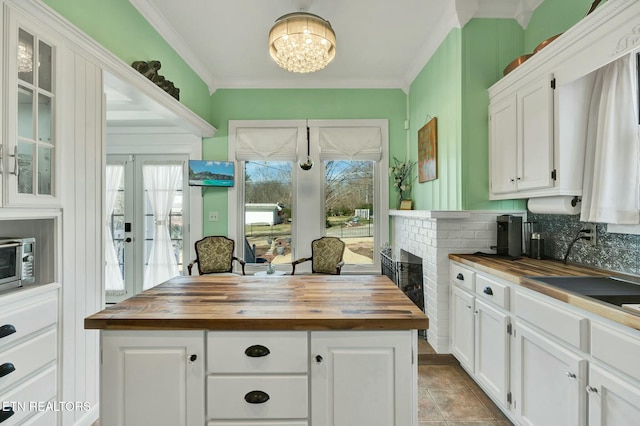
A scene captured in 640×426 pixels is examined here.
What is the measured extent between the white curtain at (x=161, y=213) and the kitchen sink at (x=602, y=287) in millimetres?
4241

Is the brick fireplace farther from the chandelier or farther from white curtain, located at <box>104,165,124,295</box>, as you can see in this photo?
white curtain, located at <box>104,165,124,295</box>

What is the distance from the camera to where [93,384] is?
6.35 feet

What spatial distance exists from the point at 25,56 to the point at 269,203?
112 inches

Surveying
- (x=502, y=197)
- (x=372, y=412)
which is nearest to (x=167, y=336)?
(x=372, y=412)

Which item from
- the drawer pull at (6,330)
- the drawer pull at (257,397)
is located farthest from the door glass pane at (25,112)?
the drawer pull at (257,397)

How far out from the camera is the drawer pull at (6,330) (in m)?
1.38

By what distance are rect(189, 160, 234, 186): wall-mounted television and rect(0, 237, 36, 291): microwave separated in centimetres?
235

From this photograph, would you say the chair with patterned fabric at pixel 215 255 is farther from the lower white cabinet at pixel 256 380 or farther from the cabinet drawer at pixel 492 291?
the cabinet drawer at pixel 492 291

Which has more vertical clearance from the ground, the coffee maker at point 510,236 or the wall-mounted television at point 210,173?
the wall-mounted television at point 210,173

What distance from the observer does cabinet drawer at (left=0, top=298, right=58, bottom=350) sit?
55.7 inches

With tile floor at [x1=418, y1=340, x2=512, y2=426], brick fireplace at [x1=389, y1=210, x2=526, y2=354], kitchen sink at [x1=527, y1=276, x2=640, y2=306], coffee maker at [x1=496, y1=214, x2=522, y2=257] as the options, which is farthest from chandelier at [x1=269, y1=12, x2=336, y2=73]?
tile floor at [x1=418, y1=340, x2=512, y2=426]

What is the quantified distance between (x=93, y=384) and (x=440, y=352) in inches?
107

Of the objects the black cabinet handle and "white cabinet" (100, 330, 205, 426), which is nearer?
"white cabinet" (100, 330, 205, 426)

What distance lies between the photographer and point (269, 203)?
416 cm
